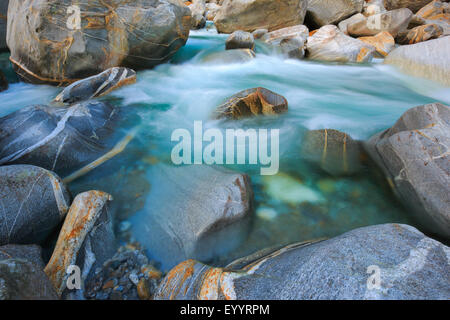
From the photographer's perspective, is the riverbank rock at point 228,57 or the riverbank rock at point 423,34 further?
the riverbank rock at point 423,34

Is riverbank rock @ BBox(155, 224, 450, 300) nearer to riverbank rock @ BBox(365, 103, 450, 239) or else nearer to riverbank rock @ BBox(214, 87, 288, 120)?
riverbank rock @ BBox(365, 103, 450, 239)

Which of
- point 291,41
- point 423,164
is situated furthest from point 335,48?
point 423,164

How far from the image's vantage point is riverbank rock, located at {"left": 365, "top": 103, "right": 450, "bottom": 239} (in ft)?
7.79

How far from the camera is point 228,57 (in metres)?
7.73

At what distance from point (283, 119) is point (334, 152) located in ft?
4.36

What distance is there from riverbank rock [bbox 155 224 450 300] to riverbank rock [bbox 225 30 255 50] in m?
8.17

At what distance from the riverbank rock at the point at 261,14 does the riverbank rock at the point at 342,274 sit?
1121 centimetres

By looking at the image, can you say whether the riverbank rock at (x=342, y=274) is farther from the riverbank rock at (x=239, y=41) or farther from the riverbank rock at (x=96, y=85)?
the riverbank rock at (x=239, y=41)

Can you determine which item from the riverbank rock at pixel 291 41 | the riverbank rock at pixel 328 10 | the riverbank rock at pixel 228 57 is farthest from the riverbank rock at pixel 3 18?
the riverbank rock at pixel 328 10

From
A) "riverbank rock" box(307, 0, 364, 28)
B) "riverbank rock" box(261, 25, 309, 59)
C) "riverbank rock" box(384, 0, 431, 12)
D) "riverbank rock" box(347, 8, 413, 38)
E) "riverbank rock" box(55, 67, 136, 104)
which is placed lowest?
"riverbank rock" box(55, 67, 136, 104)

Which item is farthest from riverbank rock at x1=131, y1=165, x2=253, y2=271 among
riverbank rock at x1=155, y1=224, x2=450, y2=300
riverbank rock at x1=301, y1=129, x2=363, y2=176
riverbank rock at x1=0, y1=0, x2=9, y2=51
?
riverbank rock at x1=0, y1=0, x2=9, y2=51

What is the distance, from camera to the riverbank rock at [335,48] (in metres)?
8.69

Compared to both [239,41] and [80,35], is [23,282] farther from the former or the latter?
[239,41]
